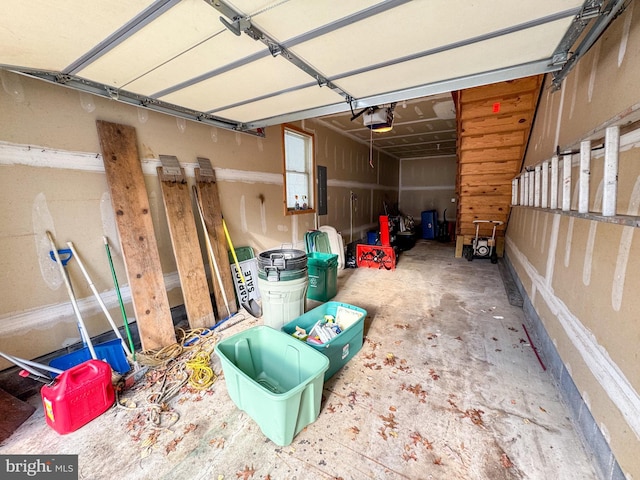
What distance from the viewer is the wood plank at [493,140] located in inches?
139

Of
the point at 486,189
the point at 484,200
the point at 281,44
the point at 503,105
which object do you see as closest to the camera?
the point at 281,44

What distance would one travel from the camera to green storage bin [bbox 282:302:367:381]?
1885mm

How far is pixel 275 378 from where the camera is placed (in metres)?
1.87

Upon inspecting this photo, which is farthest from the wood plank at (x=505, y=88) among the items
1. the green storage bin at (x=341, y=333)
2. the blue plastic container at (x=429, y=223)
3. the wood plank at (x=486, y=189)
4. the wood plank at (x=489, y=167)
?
the blue plastic container at (x=429, y=223)

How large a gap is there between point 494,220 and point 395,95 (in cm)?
387

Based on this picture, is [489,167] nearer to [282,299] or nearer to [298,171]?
[298,171]

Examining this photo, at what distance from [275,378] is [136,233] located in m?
1.77

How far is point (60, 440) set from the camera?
4.82 ft

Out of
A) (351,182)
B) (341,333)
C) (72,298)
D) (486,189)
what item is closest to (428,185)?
(351,182)

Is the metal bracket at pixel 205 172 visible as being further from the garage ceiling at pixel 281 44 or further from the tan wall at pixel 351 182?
the tan wall at pixel 351 182

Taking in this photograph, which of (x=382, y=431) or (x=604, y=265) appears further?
(x=382, y=431)

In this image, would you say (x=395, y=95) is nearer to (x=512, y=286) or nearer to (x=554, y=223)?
(x=554, y=223)

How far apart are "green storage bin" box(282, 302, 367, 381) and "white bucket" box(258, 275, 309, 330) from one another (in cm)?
14

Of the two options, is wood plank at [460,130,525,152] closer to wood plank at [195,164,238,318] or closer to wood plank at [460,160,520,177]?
wood plank at [460,160,520,177]
